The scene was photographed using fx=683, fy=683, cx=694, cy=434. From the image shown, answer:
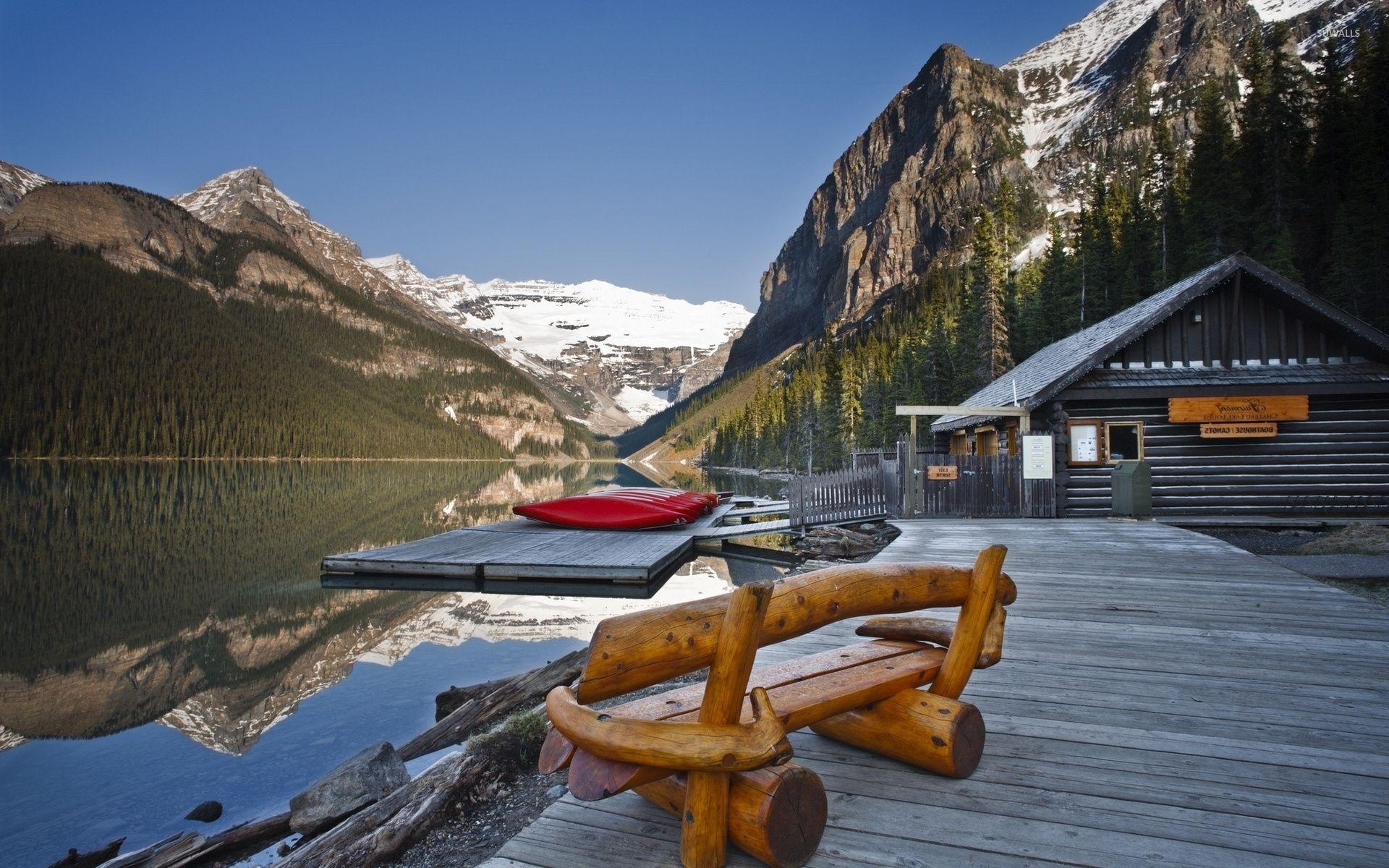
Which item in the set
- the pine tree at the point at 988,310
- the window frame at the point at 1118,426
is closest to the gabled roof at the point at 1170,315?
the window frame at the point at 1118,426

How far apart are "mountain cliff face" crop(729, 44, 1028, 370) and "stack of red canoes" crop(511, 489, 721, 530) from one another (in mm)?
120934

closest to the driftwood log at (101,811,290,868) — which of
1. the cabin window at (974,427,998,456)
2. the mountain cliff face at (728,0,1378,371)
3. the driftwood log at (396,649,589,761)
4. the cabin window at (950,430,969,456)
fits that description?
the driftwood log at (396,649,589,761)

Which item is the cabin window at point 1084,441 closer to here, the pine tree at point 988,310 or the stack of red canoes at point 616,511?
the stack of red canoes at point 616,511

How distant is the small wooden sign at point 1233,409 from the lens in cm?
1719

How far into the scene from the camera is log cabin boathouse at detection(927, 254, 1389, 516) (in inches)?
674

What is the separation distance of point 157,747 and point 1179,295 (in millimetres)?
21249

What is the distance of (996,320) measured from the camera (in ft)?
147

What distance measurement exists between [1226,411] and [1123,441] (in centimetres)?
240

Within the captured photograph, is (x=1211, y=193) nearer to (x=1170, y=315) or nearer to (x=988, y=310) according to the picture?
(x=988, y=310)

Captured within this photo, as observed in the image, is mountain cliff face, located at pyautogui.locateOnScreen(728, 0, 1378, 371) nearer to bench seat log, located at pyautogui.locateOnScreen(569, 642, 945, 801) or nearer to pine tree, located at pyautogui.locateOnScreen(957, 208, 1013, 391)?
pine tree, located at pyautogui.locateOnScreen(957, 208, 1013, 391)

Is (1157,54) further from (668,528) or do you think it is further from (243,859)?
(243,859)

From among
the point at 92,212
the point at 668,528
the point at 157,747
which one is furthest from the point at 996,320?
the point at 92,212

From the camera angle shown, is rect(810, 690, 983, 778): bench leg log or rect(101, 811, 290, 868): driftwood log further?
rect(101, 811, 290, 868): driftwood log

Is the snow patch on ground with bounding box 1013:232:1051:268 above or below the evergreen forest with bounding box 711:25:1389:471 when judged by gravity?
above
